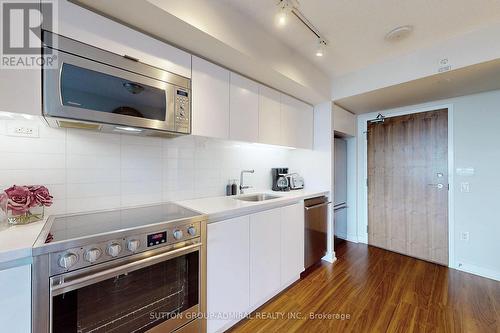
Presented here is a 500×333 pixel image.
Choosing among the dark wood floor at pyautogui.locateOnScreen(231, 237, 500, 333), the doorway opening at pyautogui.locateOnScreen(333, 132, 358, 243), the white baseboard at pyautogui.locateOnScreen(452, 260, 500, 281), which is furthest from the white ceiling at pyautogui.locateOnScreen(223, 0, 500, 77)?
the white baseboard at pyautogui.locateOnScreen(452, 260, 500, 281)

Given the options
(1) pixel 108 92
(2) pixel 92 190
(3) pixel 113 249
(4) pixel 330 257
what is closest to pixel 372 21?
(1) pixel 108 92

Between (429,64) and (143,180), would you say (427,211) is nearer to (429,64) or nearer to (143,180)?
(429,64)

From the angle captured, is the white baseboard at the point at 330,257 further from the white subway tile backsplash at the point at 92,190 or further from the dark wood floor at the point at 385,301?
the white subway tile backsplash at the point at 92,190

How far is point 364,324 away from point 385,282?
0.84 metres

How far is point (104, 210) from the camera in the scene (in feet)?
4.84

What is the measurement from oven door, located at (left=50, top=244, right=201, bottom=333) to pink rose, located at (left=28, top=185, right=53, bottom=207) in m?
0.53

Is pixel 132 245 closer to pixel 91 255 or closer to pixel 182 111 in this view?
pixel 91 255

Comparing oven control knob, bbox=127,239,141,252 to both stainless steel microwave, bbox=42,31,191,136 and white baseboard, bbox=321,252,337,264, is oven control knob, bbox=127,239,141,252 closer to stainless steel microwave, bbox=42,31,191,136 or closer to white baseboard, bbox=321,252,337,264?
stainless steel microwave, bbox=42,31,191,136

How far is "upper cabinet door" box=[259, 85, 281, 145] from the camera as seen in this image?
2.14 m

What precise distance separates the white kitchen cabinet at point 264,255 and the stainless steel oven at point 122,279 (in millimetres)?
504

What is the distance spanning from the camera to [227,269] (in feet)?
5.05

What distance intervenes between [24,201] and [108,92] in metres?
0.75

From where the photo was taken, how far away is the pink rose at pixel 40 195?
3.78 feet

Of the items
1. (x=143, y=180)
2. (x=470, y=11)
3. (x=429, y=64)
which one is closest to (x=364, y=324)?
(x=143, y=180)
